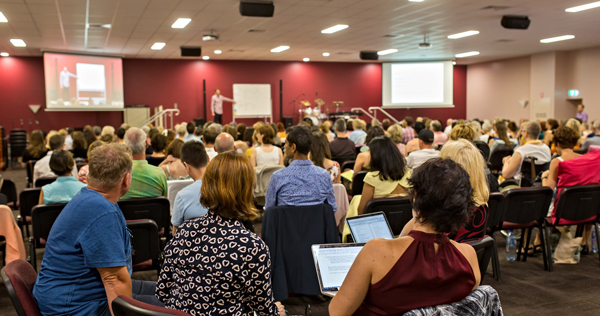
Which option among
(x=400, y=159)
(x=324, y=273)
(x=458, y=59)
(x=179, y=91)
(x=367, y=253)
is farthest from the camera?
(x=458, y=59)

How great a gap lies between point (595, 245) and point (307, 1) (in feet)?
19.1

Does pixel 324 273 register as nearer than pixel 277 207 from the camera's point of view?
Yes

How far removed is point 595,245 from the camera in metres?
4.93

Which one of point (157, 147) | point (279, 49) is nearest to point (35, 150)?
point (157, 147)

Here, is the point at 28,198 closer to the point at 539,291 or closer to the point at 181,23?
the point at 539,291

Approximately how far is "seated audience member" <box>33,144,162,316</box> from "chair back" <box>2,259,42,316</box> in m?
0.04

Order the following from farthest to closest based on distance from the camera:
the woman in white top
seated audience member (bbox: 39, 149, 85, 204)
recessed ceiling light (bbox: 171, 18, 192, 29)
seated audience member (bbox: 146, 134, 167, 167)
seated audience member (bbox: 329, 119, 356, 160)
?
recessed ceiling light (bbox: 171, 18, 192, 29) < seated audience member (bbox: 329, 119, 356, 160) < the woman in white top < seated audience member (bbox: 146, 134, 167, 167) < seated audience member (bbox: 39, 149, 85, 204)

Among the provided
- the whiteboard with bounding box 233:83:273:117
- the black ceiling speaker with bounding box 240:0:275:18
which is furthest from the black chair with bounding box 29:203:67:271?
the whiteboard with bounding box 233:83:273:117

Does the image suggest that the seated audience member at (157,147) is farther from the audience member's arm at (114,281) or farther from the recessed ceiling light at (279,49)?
the recessed ceiling light at (279,49)

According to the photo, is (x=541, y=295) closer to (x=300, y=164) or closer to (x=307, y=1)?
(x=300, y=164)

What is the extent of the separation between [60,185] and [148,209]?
0.86m

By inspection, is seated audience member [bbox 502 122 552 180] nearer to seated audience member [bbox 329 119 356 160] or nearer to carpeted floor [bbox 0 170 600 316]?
carpeted floor [bbox 0 170 600 316]

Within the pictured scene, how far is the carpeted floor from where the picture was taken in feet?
11.7

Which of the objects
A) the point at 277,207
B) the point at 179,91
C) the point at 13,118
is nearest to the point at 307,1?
the point at 277,207
